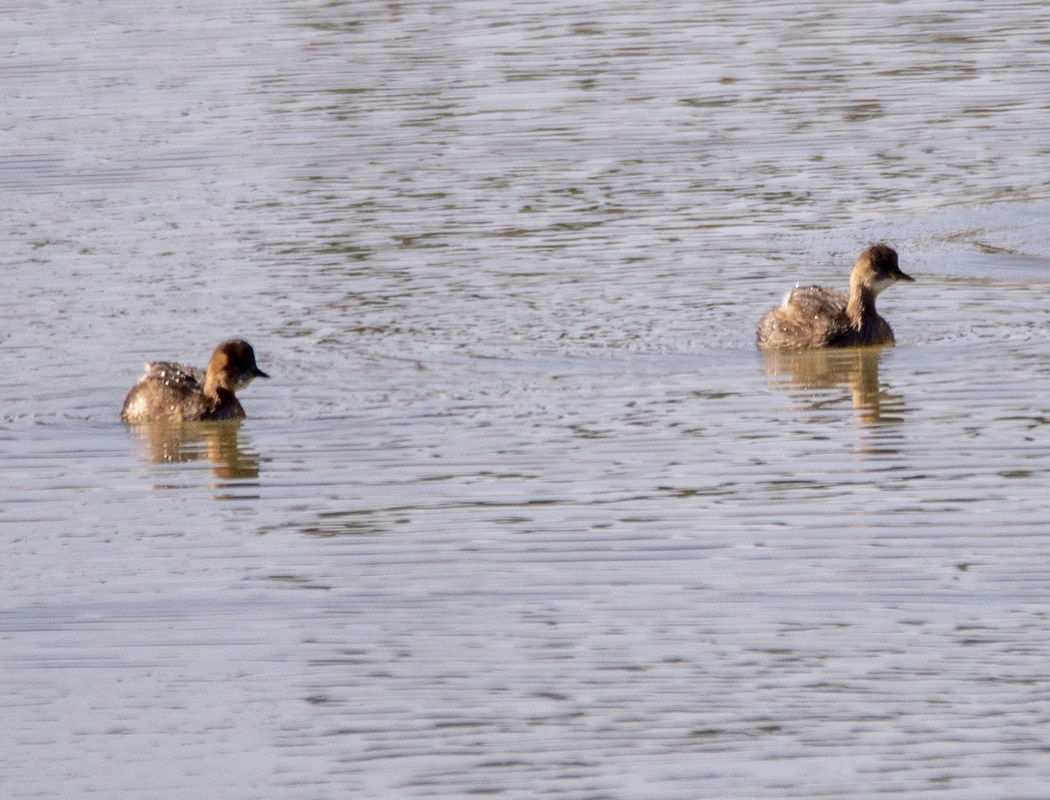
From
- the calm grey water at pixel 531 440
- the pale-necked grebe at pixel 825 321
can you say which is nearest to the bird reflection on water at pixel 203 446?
the calm grey water at pixel 531 440

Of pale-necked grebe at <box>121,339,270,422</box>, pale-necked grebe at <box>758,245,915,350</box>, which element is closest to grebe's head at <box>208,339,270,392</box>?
pale-necked grebe at <box>121,339,270,422</box>

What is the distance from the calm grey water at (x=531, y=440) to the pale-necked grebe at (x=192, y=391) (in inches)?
6.7

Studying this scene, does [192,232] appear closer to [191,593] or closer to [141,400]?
[141,400]

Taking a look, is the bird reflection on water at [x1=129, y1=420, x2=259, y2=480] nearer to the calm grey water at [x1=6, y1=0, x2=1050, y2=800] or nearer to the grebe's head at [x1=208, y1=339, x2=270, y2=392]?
the calm grey water at [x1=6, y1=0, x2=1050, y2=800]

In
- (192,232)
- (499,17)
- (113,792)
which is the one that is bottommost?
(113,792)

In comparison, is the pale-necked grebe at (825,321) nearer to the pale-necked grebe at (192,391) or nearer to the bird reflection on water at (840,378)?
the bird reflection on water at (840,378)

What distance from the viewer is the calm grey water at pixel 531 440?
26.1ft

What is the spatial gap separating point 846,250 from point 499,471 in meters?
6.89

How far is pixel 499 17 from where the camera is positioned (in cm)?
3058

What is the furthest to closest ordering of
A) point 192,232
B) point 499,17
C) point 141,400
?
point 499,17 < point 192,232 < point 141,400

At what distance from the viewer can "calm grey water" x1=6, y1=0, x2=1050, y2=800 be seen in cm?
797

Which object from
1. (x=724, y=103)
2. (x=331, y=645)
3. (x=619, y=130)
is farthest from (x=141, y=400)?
(x=724, y=103)

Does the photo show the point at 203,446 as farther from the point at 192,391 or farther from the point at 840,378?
the point at 840,378

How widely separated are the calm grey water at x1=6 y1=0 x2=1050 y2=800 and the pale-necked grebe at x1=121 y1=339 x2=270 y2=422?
171 mm
